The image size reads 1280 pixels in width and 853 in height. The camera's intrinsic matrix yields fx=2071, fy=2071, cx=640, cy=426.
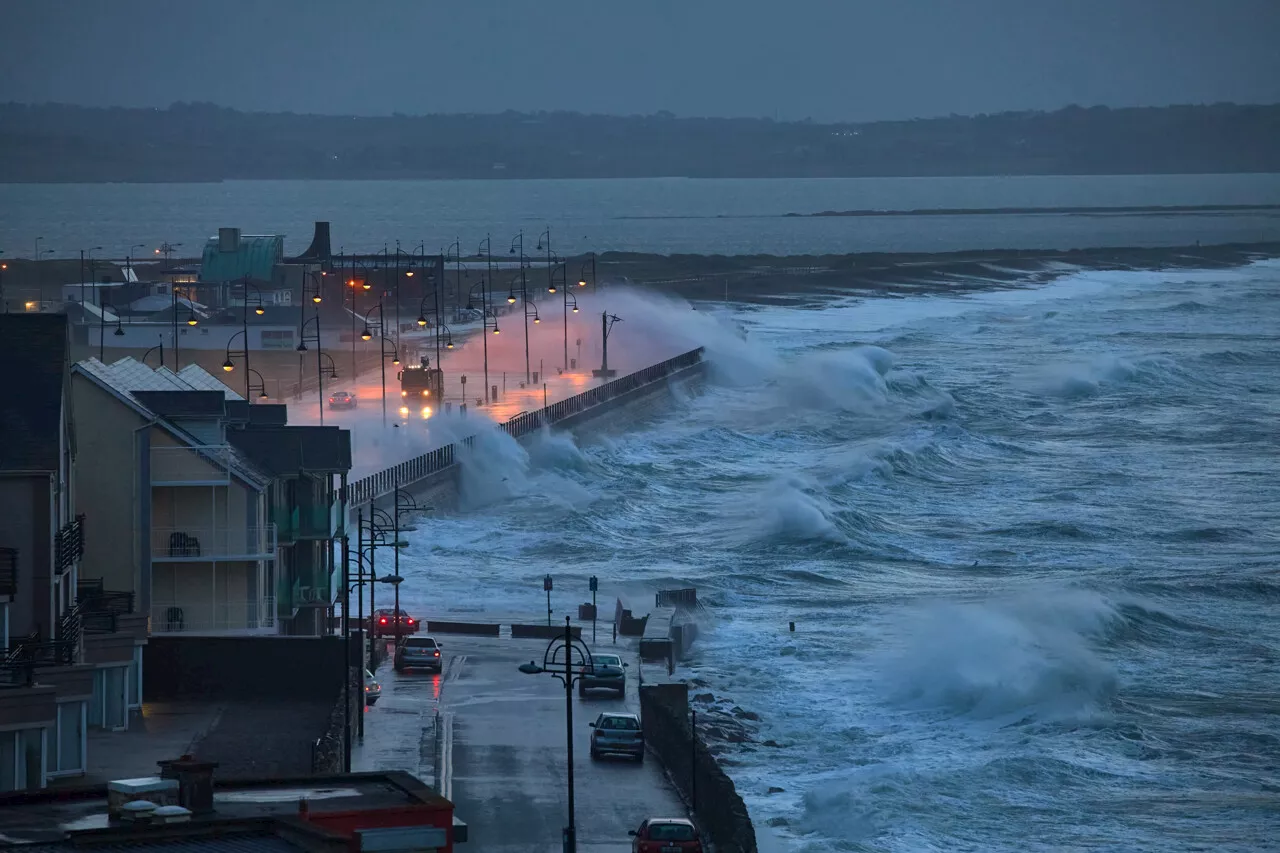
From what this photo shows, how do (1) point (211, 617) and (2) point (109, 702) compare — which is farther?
(1) point (211, 617)

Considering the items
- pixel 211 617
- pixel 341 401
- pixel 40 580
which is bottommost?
pixel 211 617

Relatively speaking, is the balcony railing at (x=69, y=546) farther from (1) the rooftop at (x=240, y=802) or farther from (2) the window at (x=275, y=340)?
(2) the window at (x=275, y=340)

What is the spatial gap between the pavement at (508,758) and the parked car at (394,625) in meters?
2.64

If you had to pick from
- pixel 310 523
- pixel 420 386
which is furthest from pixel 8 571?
pixel 420 386

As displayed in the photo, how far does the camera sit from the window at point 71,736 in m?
19.9

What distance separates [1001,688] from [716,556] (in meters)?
15.4

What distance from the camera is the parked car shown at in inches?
1431

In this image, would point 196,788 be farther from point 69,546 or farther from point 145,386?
point 145,386

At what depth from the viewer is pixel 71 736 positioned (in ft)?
66.1

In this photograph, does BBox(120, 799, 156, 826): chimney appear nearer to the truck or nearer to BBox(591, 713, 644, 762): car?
BBox(591, 713, 644, 762): car

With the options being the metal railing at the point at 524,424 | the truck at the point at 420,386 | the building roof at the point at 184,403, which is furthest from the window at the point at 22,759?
the truck at the point at 420,386

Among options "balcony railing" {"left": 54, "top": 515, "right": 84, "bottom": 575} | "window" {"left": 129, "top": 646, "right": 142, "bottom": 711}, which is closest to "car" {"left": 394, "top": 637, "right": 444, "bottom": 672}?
"window" {"left": 129, "top": 646, "right": 142, "bottom": 711}

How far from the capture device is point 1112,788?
94.4ft

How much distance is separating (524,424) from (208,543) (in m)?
39.7
